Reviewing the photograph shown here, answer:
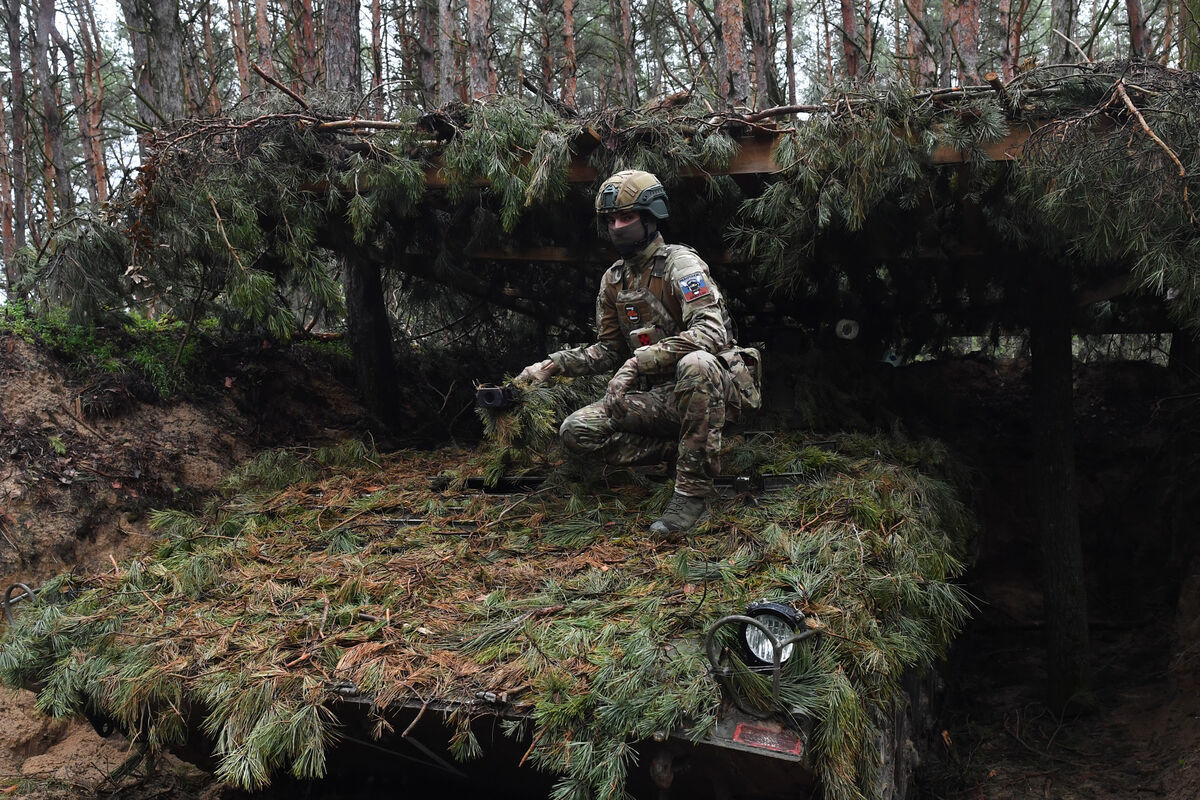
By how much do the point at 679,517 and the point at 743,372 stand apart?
842 millimetres

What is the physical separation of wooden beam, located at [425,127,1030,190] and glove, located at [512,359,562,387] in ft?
4.30

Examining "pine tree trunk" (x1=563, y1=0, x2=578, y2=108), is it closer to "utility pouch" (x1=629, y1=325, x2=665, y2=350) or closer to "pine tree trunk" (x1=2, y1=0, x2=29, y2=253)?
"pine tree trunk" (x1=2, y1=0, x2=29, y2=253)

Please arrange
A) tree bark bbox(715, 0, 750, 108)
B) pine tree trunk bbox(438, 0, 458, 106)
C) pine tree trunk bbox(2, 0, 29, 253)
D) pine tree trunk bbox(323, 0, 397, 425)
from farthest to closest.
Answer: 1. pine tree trunk bbox(2, 0, 29, 253)
2. pine tree trunk bbox(438, 0, 458, 106)
3. pine tree trunk bbox(323, 0, 397, 425)
4. tree bark bbox(715, 0, 750, 108)

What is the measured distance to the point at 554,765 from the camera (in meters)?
2.90

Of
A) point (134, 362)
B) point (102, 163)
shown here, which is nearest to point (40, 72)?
point (102, 163)

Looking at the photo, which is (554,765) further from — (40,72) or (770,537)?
(40,72)

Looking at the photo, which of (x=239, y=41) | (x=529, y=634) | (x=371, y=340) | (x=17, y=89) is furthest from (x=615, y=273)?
(x=239, y=41)

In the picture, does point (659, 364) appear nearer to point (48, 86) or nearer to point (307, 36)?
point (307, 36)

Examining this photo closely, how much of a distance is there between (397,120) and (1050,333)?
4891mm

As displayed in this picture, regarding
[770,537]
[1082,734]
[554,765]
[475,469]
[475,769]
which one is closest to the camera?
[554,765]

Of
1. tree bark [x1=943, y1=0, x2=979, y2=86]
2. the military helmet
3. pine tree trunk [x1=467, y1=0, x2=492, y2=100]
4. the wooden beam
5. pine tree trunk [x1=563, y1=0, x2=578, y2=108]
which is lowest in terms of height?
the military helmet

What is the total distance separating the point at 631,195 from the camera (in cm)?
495

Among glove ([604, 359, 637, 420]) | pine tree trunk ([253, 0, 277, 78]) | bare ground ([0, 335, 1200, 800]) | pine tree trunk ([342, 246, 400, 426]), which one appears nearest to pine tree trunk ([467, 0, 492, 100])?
pine tree trunk ([342, 246, 400, 426])

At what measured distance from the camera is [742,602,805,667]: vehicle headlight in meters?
3.14
